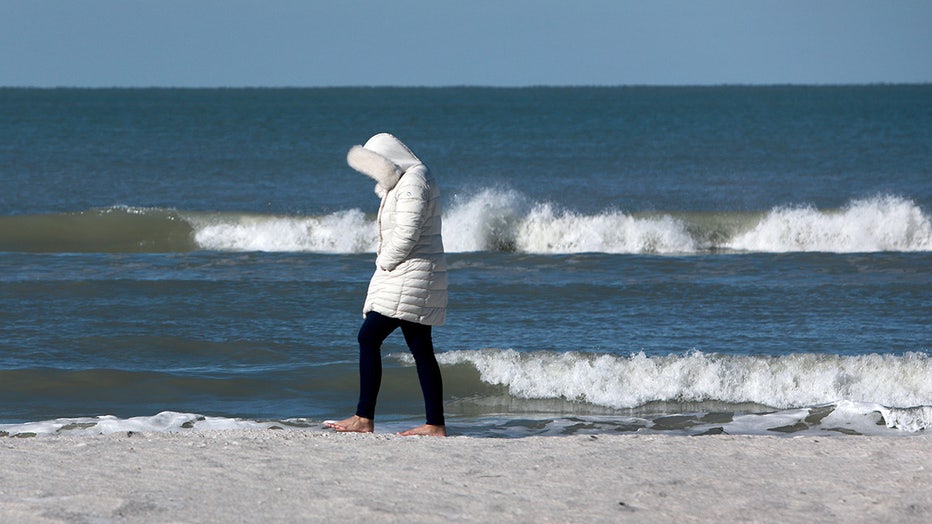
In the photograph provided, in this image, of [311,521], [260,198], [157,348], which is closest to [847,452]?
[311,521]

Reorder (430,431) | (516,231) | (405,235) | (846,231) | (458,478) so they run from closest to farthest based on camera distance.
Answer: (458,478) → (405,235) → (430,431) → (516,231) → (846,231)

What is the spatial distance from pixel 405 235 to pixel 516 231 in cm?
1429

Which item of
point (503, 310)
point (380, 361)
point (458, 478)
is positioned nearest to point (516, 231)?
point (503, 310)

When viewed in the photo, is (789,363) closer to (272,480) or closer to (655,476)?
(655,476)

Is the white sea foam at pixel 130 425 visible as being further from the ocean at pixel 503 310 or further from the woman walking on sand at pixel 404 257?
the woman walking on sand at pixel 404 257

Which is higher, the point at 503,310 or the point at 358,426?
the point at 503,310

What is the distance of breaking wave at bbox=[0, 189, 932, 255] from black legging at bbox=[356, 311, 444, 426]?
13137mm

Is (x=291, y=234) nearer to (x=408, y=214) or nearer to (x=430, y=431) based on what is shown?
(x=430, y=431)

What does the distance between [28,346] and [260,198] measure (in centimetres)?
1817

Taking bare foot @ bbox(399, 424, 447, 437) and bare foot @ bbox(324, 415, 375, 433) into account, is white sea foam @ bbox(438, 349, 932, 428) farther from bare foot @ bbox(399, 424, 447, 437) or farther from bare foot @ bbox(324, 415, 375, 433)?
bare foot @ bbox(324, 415, 375, 433)

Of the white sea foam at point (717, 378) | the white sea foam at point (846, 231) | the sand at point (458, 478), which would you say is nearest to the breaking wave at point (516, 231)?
the white sea foam at point (846, 231)

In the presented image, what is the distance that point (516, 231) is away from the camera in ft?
66.5

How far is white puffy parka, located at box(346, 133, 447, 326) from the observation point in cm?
605

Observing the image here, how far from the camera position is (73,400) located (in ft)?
28.0
